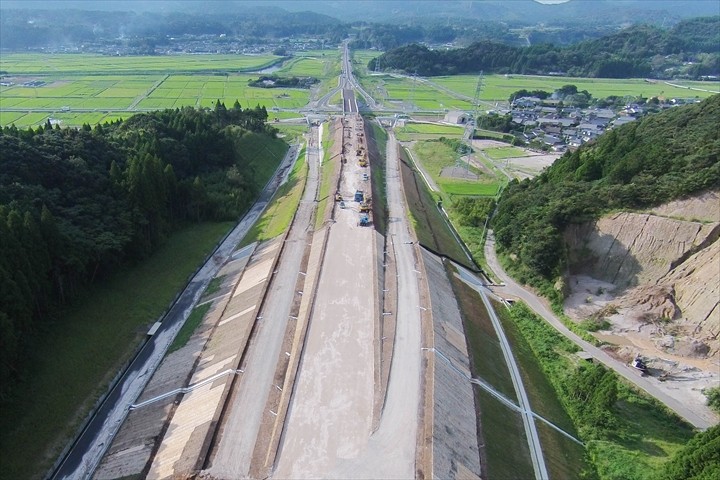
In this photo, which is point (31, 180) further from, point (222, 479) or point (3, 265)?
point (222, 479)

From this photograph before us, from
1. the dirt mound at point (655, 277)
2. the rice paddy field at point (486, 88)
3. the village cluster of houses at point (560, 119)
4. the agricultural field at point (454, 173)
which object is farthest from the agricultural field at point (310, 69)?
the dirt mound at point (655, 277)

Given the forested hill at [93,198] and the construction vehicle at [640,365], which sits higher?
the forested hill at [93,198]

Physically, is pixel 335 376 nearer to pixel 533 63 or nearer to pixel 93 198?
pixel 93 198

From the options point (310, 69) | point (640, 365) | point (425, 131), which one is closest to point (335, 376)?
point (640, 365)

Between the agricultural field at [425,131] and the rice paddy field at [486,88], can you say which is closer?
the agricultural field at [425,131]

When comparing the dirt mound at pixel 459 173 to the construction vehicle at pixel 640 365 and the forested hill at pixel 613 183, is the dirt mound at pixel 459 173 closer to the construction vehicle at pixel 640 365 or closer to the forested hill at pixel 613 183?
the forested hill at pixel 613 183

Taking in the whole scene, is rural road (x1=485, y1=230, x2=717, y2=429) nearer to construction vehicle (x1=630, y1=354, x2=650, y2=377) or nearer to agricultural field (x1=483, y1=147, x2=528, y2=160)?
construction vehicle (x1=630, y1=354, x2=650, y2=377)

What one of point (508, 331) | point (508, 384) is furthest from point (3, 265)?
point (508, 331)
